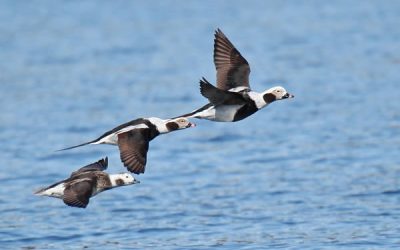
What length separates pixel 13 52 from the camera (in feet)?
86.7

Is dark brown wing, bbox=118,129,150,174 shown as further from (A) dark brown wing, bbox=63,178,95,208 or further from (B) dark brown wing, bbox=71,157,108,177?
(B) dark brown wing, bbox=71,157,108,177

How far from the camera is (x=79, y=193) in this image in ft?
38.5

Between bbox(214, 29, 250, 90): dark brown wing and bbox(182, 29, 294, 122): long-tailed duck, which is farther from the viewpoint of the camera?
bbox(214, 29, 250, 90): dark brown wing

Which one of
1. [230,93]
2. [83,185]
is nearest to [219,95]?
[230,93]

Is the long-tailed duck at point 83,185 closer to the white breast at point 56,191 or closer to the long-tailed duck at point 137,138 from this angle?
the white breast at point 56,191

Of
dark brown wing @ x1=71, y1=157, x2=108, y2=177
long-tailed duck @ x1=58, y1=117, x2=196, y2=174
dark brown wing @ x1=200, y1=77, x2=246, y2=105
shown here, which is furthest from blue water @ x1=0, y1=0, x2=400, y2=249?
dark brown wing @ x1=200, y1=77, x2=246, y2=105

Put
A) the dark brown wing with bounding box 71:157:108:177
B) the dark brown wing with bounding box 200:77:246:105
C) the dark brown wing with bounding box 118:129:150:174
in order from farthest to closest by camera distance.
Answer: the dark brown wing with bounding box 71:157:108:177
the dark brown wing with bounding box 200:77:246:105
the dark brown wing with bounding box 118:129:150:174

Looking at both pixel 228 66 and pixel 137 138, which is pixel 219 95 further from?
pixel 228 66

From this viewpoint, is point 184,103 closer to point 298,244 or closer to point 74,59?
point 74,59

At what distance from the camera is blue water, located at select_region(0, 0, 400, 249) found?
14.4 metres

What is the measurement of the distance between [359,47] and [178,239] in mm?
13075

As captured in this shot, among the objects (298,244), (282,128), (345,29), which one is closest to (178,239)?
(298,244)

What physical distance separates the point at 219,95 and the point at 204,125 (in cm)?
897

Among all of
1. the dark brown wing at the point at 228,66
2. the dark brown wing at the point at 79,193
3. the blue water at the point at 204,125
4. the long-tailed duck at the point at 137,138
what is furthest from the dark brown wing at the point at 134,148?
the blue water at the point at 204,125
